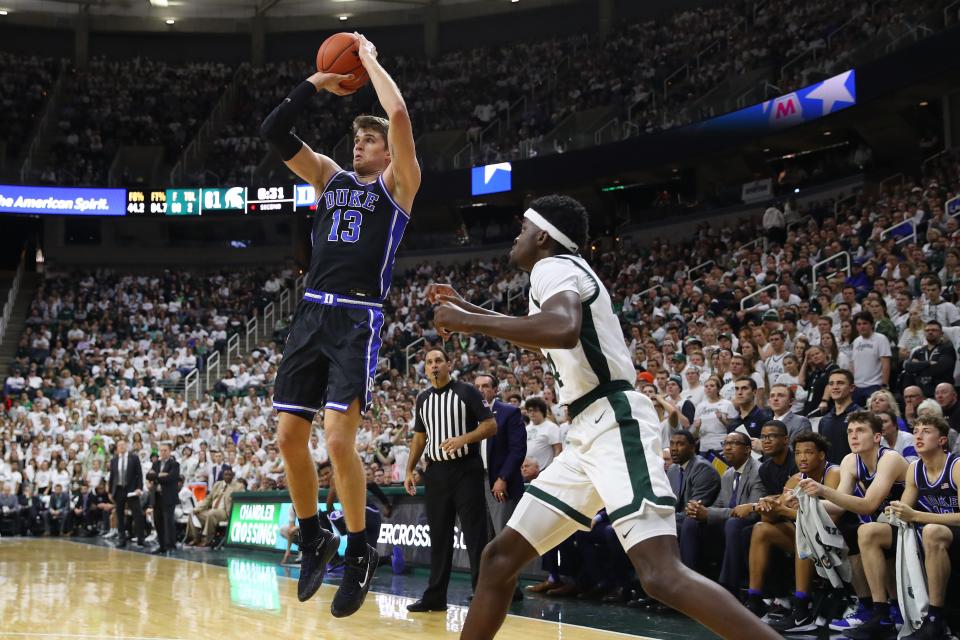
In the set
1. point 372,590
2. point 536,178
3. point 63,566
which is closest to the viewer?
point 372,590

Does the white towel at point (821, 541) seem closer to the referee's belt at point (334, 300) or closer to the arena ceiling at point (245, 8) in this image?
the referee's belt at point (334, 300)

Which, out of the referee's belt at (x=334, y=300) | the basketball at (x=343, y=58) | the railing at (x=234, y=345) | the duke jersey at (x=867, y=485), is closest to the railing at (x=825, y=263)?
the duke jersey at (x=867, y=485)

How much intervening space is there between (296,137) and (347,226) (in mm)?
521

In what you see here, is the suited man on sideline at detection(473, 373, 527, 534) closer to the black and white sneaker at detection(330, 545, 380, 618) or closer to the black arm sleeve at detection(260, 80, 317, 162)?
the black and white sneaker at detection(330, 545, 380, 618)

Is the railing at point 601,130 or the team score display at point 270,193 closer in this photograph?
the railing at point 601,130

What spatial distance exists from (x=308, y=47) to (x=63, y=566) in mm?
25961

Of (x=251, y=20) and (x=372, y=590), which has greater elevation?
(x=251, y=20)

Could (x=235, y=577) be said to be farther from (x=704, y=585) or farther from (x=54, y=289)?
(x=54, y=289)

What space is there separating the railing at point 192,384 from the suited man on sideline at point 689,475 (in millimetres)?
18138

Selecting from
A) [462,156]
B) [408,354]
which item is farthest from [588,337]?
[462,156]

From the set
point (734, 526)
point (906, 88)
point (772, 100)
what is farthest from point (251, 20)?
point (734, 526)

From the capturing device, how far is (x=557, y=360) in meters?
4.11

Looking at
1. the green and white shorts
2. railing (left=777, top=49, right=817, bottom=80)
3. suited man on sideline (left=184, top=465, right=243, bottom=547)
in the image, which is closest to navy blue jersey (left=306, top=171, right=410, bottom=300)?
the green and white shorts

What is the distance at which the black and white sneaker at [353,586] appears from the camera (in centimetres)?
469
